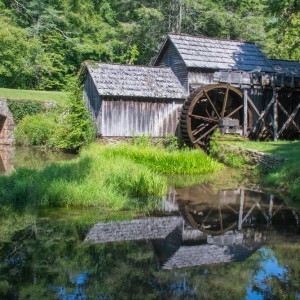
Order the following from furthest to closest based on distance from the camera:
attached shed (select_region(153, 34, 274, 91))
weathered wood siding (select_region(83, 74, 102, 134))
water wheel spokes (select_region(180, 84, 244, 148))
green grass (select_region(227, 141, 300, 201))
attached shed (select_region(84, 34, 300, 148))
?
attached shed (select_region(153, 34, 274, 91)) < weathered wood siding (select_region(83, 74, 102, 134)) < attached shed (select_region(84, 34, 300, 148)) < water wheel spokes (select_region(180, 84, 244, 148)) < green grass (select_region(227, 141, 300, 201))

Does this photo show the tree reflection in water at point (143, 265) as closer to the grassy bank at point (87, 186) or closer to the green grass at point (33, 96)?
the grassy bank at point (87, 186)

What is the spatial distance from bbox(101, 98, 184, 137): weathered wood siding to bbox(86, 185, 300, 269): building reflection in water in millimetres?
8613

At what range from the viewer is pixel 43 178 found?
34.9 feet

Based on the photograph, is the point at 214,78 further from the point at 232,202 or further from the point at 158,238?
the point at 158,238

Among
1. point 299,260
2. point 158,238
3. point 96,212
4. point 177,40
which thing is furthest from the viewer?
point 177,40

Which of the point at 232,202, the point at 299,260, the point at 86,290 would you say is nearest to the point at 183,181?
the point at 232,202

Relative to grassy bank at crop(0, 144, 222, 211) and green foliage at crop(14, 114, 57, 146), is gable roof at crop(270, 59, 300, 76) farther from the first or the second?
grassy bank at crop(0, 144, 222, 211)

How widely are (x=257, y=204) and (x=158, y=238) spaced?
12.1 feet

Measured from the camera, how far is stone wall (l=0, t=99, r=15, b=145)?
23812 mm

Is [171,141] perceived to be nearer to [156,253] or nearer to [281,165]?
[281,165]

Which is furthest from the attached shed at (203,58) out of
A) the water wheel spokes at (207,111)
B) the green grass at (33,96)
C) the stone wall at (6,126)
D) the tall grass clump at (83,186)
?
the tall grass clump at (83,186)

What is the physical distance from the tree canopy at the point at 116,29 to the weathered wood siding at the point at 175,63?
869 centimetres

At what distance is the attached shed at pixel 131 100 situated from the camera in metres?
19.2

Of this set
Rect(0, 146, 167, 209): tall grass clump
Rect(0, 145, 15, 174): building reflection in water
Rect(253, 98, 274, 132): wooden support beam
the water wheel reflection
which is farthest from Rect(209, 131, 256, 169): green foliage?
Rect(0, 145, 15, 174): building reflection in water
